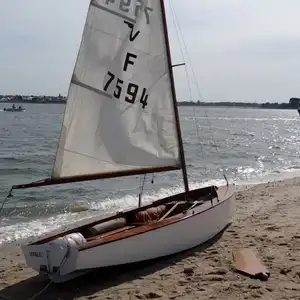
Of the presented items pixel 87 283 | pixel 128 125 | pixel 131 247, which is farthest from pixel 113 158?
pixel 87 283

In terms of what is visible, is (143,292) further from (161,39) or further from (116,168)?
(161,39)

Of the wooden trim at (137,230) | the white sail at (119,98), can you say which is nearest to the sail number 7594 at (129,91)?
the white sail at (119,98)

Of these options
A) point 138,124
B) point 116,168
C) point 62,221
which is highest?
point 138,124

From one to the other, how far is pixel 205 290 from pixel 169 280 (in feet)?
2.47

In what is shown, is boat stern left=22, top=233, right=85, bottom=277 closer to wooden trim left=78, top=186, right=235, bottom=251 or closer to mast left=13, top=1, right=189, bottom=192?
wooden trim left=78, top=186, right=235, bottom=251

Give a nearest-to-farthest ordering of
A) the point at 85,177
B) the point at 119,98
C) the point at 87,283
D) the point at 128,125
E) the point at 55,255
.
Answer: the point at 55,255, the point at 87,283, the point at 85,177, the point at 119,98, the point at 128,125

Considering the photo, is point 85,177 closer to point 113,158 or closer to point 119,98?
point 113,158

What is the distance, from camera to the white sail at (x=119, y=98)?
8469mm

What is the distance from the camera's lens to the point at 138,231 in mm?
7898

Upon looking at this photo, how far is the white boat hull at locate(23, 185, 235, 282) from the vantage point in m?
7.00

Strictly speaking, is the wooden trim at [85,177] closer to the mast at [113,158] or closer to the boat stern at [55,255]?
the mast at [113,158]

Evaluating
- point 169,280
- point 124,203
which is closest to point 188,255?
point 169,280

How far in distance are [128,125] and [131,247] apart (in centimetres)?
244

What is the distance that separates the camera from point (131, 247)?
7746 millimetres
